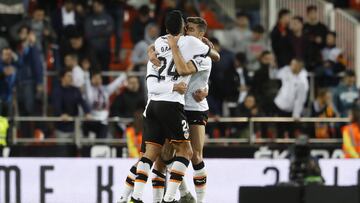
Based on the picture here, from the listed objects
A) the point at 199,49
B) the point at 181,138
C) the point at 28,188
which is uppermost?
the point at 199,49

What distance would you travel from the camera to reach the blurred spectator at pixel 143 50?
23.1 m

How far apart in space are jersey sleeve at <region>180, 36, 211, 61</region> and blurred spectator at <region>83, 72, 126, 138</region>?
24.4 feet

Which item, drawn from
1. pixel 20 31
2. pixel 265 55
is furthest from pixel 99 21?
pixel 265 55

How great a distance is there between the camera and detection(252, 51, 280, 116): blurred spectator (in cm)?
2269

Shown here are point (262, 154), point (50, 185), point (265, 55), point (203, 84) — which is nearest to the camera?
point (203, 84)

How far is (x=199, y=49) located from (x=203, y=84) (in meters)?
0.72

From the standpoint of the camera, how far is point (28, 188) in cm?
1870

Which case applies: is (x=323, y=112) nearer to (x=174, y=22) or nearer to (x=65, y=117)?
(x=65, y=117)

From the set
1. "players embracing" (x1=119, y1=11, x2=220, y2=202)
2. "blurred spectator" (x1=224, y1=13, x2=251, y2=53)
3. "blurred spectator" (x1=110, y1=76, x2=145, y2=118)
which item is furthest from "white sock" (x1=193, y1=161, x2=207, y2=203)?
"blurred spectator" (x1=224, y1=13, x2=251, y2=53)

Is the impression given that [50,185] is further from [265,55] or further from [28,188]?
[265,55]

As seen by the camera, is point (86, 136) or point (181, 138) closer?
point (181, 138)

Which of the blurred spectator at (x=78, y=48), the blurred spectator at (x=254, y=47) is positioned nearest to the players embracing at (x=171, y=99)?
the blurred spectator at (x=78, y=48)

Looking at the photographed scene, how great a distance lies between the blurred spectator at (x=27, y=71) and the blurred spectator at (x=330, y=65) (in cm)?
538

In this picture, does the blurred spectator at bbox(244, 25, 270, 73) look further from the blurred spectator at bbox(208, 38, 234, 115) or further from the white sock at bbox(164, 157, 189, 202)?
the white sock at bbox(164, 157, 189, 202)
